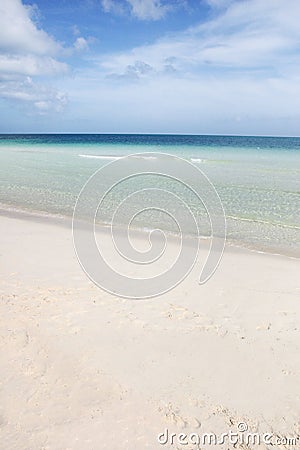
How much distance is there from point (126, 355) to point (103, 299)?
5.88 ft

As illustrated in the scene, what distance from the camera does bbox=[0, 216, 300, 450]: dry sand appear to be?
3832 millimetres

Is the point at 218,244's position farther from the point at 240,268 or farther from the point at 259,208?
the point at 259,208

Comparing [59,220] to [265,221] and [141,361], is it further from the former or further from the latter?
[141,361]

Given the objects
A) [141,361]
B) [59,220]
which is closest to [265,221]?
[59,220]

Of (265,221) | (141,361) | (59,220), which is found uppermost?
Answer: (265,221)

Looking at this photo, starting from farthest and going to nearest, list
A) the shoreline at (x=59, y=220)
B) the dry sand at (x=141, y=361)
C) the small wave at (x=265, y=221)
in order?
1. the small wave at (x=265, y=221)
2. the shoreline at (x=59, y=220)
3. the dry sand at (x=141, y=361)

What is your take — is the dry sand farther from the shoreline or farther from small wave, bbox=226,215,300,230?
small wave, bbox=226,215,300,230

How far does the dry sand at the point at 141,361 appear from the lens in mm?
3832

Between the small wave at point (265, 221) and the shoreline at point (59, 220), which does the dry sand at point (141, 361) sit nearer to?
the shoreline at point (59, 220)

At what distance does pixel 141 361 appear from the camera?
4.89m

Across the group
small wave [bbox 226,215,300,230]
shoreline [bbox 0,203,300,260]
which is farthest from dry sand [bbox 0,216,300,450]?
small wave [bbox 226,215,300,230]

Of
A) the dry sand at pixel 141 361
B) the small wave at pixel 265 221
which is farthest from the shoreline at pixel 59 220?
the small wave at pixel 265 221

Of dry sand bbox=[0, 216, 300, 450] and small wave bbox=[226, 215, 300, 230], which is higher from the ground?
small wave bbox=[226, 215, 300, 230]

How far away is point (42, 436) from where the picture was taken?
144 inches
